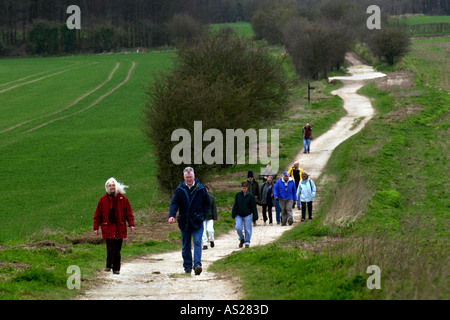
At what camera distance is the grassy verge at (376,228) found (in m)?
9.72

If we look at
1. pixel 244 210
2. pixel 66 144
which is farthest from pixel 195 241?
pixel 66 144

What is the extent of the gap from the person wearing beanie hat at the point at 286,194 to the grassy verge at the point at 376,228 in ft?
3.96

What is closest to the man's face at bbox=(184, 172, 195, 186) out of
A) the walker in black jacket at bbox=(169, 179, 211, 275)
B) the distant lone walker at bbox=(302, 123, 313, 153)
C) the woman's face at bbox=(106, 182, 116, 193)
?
the walker in black jacket at bbox=(169, 179, 211, 275)

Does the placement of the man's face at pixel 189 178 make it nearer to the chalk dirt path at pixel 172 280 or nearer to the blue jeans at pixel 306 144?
the chalk dirt path at pixel 172 280

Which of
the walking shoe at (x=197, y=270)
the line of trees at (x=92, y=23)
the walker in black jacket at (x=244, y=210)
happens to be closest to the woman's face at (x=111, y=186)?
the walking shoe at (x=197, y=270)

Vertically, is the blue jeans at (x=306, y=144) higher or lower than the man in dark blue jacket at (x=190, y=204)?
lower

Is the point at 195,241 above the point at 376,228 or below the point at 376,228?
above

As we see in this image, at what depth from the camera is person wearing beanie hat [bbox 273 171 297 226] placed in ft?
70.7

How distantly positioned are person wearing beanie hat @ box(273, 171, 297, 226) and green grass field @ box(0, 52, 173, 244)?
25.9 feet

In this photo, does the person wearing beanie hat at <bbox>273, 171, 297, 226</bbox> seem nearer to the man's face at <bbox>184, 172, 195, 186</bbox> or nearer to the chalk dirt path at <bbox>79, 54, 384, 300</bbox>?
the chalk dirt path at <bbox>79, 54, 384, 300</bbox>

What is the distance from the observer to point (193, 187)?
12.9m

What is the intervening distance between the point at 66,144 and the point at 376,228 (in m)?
40.0

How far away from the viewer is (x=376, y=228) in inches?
674

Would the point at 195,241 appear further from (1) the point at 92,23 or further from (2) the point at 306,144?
(1) the point at 92,23
